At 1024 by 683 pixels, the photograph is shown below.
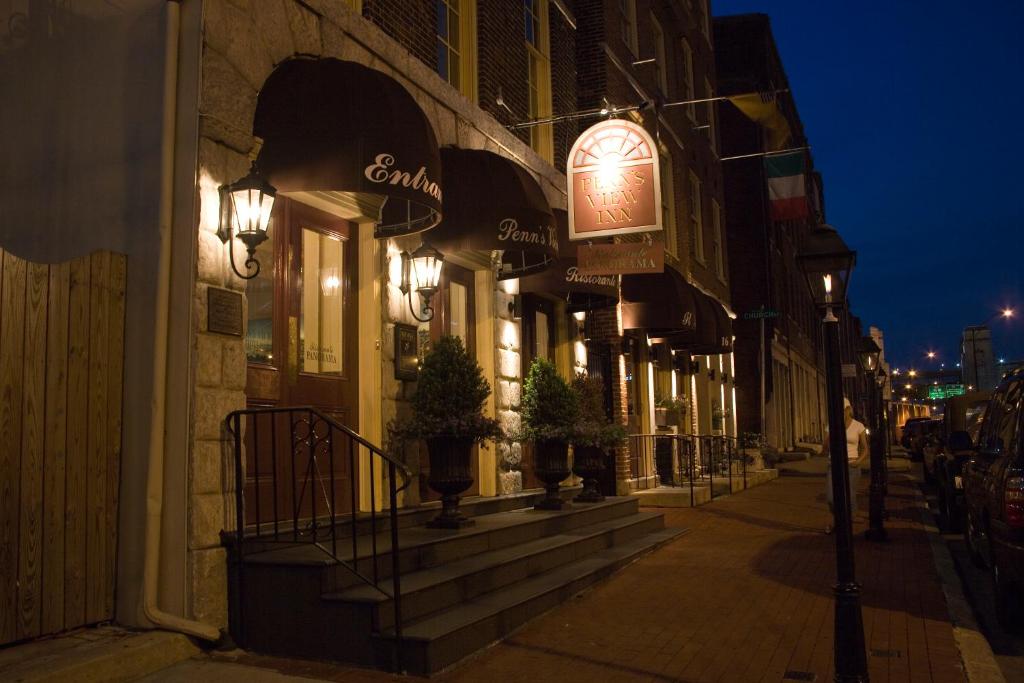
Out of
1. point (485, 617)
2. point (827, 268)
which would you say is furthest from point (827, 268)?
point (485, 617)

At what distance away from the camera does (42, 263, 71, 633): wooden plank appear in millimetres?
5098

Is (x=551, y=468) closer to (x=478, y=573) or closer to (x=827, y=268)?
(x=478, y=573)

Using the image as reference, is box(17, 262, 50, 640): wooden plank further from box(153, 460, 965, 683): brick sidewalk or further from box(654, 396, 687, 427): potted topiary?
box(654, 396, 687, 427): potted topiary

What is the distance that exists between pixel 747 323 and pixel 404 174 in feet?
80.2

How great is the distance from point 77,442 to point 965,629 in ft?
20.5

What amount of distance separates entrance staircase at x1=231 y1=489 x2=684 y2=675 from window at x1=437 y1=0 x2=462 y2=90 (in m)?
5.37

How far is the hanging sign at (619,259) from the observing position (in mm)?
10617

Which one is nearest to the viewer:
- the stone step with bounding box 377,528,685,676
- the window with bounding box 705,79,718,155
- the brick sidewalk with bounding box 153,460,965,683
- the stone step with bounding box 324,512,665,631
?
the stone step with bounding box 377,528,685,676

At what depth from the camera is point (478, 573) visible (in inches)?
258

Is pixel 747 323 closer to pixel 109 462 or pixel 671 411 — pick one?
pixel 671 411

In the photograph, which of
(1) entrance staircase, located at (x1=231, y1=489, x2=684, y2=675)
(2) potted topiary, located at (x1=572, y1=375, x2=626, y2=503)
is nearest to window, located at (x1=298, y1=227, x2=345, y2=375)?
(1) entrance staircase, located at (x1=231, y1=489, x2=684, y2=675)

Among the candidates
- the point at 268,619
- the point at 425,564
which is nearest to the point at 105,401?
the point at 268,619

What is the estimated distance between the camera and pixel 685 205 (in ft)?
64.6

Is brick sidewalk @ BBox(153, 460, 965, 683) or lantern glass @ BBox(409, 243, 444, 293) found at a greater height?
lantern glass @ BBox(409, 243, 444, 293)
